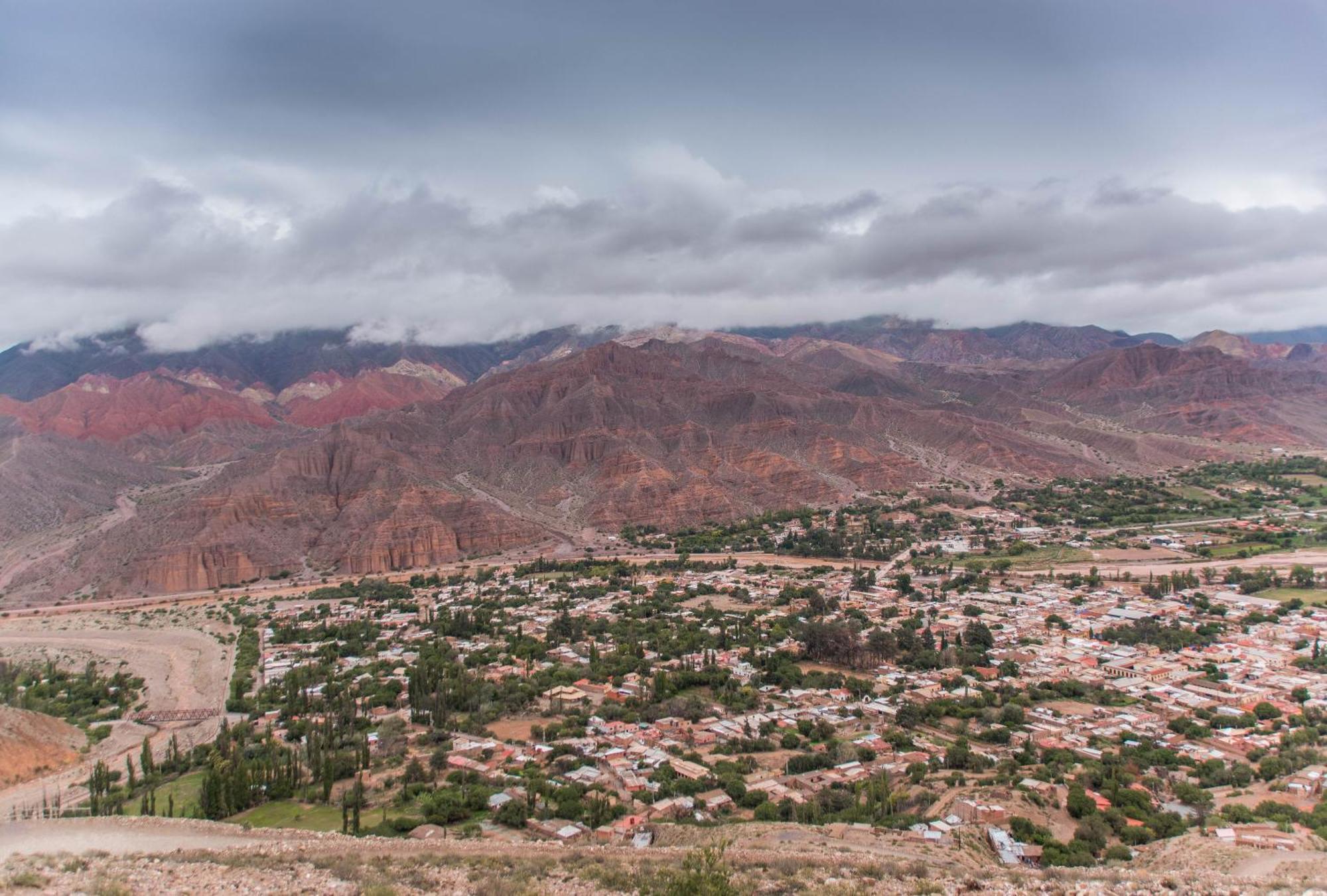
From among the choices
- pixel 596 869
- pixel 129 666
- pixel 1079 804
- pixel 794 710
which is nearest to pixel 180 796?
pixel 596 869

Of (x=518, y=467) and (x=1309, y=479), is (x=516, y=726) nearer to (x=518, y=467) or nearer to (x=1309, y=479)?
(x=518, y=467)

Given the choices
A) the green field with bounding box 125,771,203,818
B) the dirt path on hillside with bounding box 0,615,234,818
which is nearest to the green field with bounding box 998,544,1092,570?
the dirt path on hillside with bounding box 0,615,234,818

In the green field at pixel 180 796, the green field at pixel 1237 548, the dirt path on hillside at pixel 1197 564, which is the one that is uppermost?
the green field at pixel 180 796

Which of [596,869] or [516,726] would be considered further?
[516,726]

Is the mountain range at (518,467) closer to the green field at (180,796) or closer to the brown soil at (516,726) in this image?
the brown soil at (516,726)

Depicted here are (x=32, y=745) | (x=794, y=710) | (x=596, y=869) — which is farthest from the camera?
(x=794, y=710)

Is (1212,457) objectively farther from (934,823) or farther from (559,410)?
(934,823)

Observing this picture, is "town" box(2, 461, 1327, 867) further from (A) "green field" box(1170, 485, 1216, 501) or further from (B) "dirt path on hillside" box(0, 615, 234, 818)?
(A) "green field" box(1170, 485, 1216, 501)

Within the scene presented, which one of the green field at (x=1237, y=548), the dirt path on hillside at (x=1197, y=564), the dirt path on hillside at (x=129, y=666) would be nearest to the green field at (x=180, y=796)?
the dirt path on hillside at (x=129, y=666)
